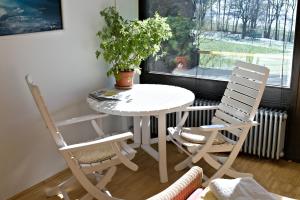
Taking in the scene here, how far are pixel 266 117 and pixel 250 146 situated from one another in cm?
35

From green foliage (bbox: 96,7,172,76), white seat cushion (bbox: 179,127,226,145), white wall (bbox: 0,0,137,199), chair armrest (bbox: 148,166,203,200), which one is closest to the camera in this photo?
chair armrest (bbox: 148,166,203,200)

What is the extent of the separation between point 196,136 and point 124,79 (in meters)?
0.83

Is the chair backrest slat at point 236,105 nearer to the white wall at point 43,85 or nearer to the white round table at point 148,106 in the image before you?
the white round table at point 148,106

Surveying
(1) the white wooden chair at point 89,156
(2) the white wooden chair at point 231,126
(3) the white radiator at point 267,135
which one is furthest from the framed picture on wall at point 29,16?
(3) the white radiator at point 267,135

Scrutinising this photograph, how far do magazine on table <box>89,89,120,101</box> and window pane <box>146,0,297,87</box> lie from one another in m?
0.88

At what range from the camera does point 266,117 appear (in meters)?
3.39

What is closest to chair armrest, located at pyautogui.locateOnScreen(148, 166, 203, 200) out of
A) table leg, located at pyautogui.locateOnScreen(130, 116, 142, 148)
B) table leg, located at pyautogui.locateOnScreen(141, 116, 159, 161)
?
table leg, located at pyautogui.locateOnScreen(141, 116, 159, 161)

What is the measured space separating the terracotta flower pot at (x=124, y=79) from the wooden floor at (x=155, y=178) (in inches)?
29.2

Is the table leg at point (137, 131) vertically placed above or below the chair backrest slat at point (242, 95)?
below

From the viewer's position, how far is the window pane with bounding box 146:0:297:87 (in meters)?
3.31

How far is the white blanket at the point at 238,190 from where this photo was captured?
5.52 feet

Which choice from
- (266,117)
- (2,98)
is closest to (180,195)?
Result: (2,98)

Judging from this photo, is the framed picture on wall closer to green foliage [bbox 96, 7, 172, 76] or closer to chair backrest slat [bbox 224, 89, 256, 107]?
green foliage [bbox 96, 7, 172, 76]

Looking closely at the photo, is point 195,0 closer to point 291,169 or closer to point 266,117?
point 266,117
